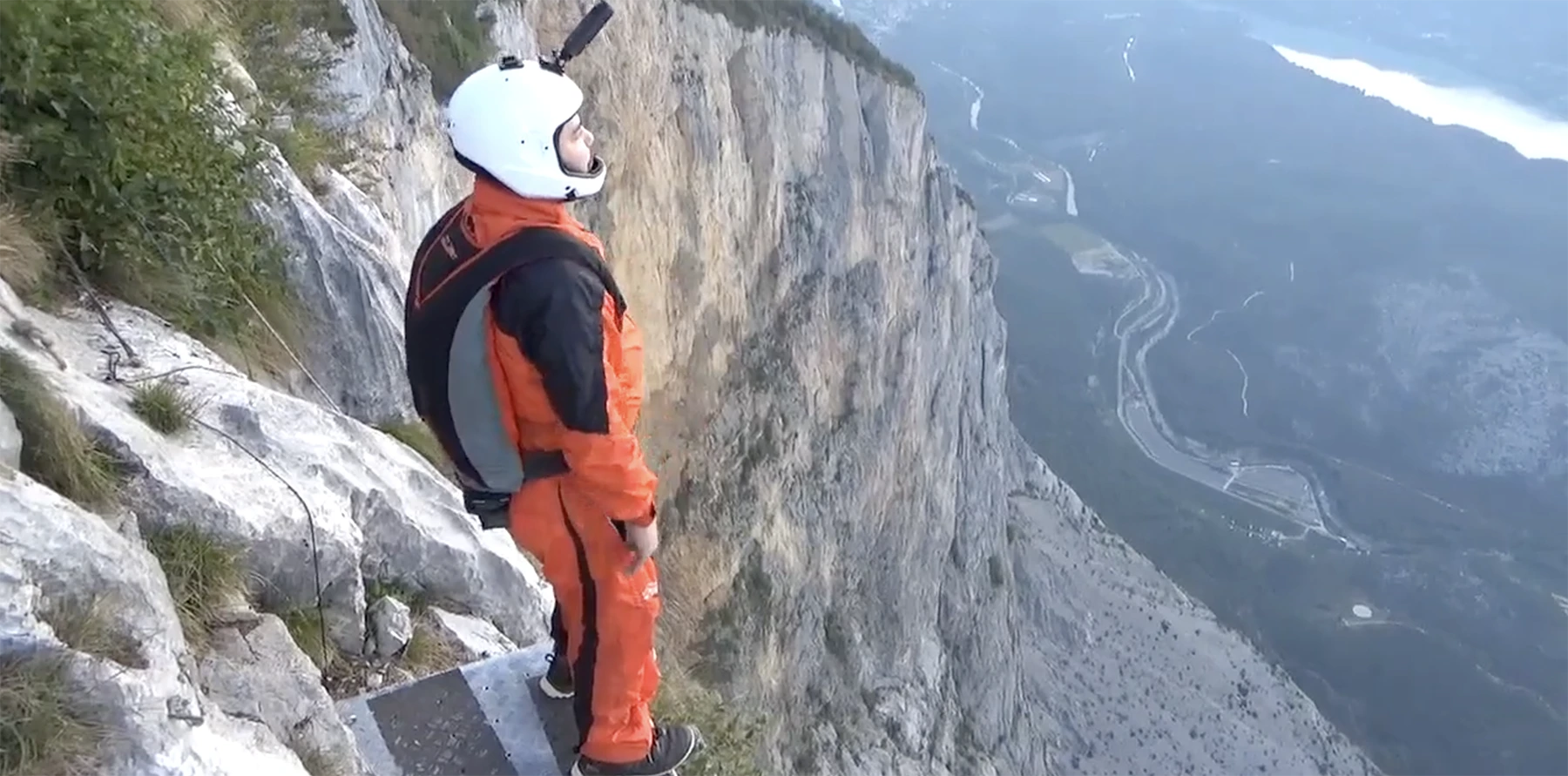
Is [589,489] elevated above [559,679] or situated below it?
above

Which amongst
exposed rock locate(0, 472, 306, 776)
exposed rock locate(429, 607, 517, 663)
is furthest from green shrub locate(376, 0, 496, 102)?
exposed rock locate(0, 472, 306, 776)

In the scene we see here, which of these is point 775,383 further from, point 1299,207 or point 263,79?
point 1299,207

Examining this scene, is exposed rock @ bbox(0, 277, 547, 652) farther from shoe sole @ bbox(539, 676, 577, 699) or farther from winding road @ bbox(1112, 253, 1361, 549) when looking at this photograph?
winding road @ bbox(1112, 253, 1361, 549)

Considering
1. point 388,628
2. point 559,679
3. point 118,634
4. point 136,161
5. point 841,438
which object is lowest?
point 841,438

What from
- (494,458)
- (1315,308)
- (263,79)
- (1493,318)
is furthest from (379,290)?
(1493,318)

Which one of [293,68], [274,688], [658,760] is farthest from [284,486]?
[293,68]

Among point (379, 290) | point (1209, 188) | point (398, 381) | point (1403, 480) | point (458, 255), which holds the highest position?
point (458, 255)

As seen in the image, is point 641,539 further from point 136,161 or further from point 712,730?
point 136,161
